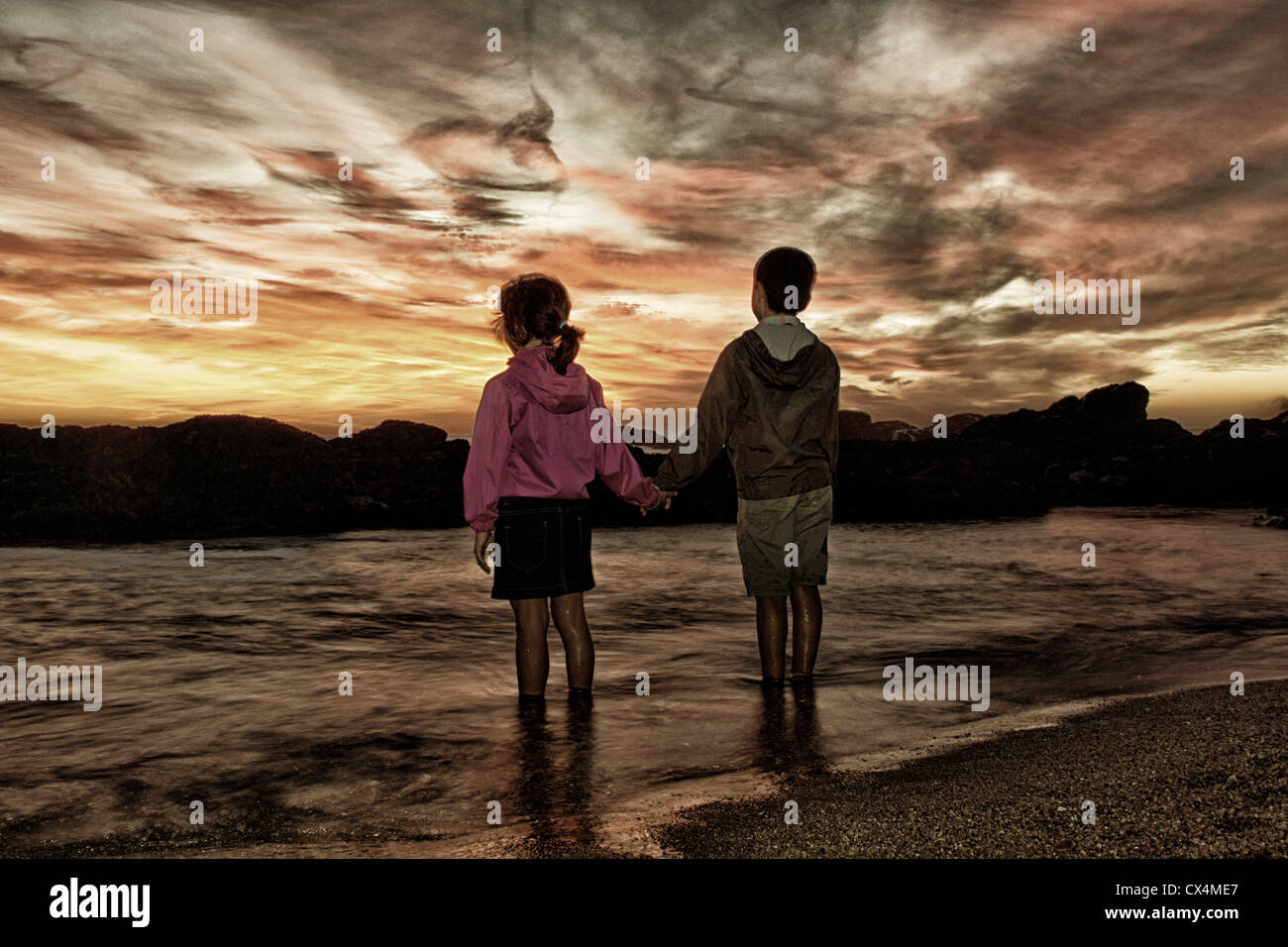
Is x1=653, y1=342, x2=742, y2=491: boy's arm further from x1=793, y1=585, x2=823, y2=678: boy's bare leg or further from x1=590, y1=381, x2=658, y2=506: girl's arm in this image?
x1=793, y1=585, x2=823, y2=678: boy's bare leg

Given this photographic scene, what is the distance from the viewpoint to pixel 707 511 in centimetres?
1808

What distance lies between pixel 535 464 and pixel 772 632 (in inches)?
63.7

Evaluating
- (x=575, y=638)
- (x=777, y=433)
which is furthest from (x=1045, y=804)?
(x=575, y=638)

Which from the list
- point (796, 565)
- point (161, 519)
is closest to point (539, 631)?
point (796, 565)

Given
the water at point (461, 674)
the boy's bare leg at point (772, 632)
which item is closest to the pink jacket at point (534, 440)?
the boy's bare leg at point (772, 632)

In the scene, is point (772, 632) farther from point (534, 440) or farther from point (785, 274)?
point (785, 274)

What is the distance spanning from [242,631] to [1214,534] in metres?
15.7

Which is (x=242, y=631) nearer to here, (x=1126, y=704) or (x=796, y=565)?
(x=796, y=565)

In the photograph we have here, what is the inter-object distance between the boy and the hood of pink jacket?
69cm

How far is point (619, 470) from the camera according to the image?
4.76m

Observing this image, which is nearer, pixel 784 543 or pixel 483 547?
pixel 483 547

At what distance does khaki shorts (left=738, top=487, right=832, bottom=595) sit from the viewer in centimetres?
483

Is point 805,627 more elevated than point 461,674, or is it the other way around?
point 805,627

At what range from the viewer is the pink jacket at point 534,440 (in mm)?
4352
